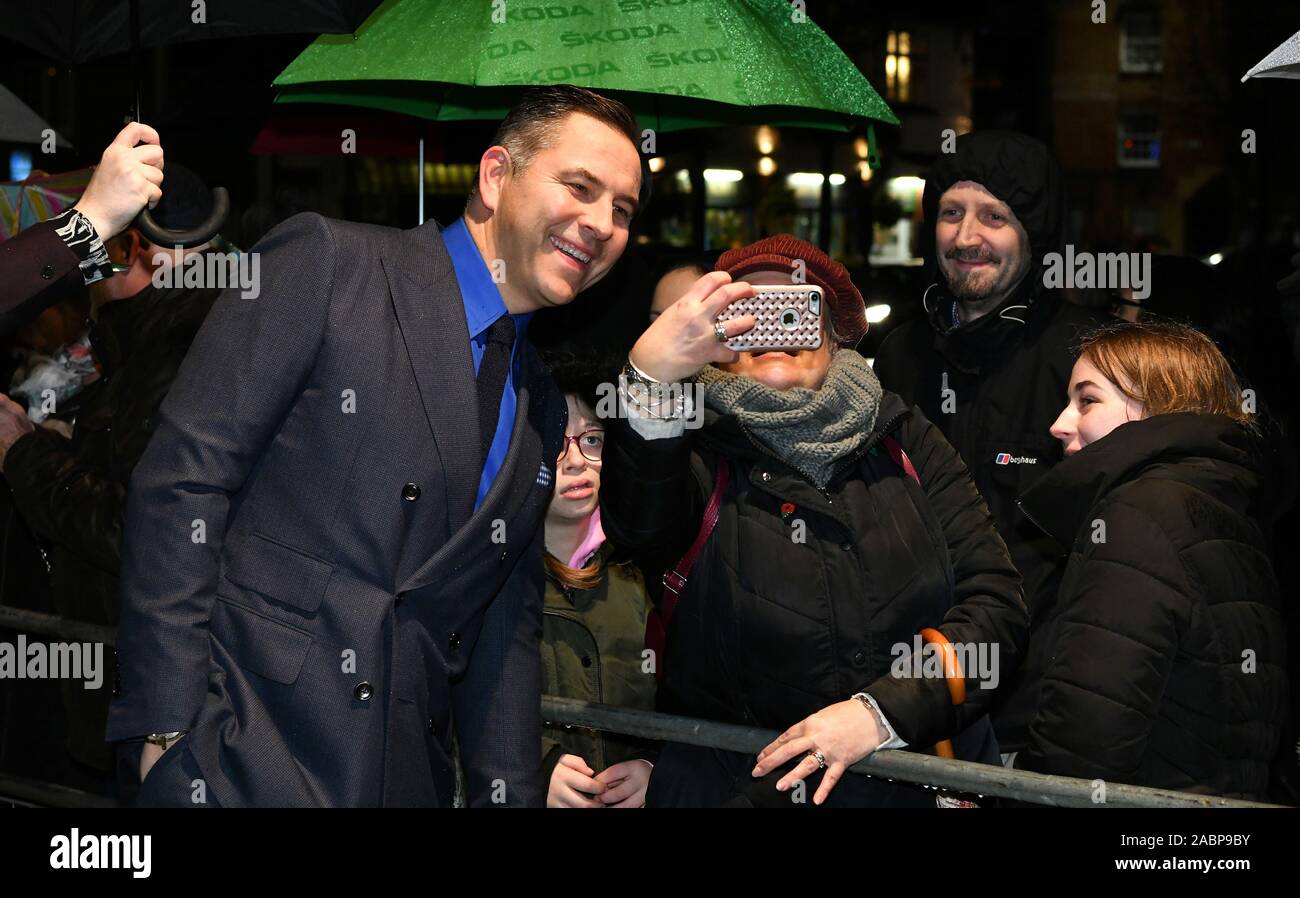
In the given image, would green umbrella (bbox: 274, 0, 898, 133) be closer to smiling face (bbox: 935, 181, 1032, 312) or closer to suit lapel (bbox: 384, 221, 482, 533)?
smiling face (bbox: 935, 181, 1032, 312)

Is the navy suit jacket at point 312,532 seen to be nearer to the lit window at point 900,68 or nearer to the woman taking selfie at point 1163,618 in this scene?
the woman taking selfie at point 1163,618

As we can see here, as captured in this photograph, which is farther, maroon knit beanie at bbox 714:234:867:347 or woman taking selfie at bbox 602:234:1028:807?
maroon knit beanie at bbox 714:234:867:347

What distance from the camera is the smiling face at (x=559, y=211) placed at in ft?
11.1

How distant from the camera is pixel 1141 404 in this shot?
420 cm

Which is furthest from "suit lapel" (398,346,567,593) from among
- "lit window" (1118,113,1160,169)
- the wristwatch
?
"lit window" (1118,113,1160,169)

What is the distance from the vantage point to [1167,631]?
11.7 feet

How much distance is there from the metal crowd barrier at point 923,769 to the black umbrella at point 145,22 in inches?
66.4

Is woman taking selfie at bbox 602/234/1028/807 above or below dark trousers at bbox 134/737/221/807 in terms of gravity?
above

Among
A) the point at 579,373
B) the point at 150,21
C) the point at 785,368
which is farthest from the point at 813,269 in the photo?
the point at 150,21

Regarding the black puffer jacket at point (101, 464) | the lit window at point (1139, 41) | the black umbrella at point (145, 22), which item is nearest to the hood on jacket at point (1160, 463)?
the black umbrella at point (145, 22)

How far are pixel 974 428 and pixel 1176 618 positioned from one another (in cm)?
184

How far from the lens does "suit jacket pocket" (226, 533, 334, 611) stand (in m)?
3.06

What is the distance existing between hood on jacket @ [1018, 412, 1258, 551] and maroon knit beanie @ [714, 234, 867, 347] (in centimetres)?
67
